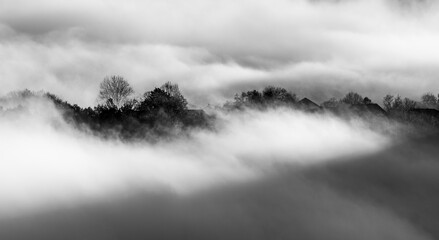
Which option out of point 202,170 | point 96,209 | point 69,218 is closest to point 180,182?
point 202,170

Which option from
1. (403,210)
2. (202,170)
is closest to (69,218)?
(202,170)

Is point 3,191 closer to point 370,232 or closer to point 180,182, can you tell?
point 180,182

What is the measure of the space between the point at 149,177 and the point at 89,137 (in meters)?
35.9

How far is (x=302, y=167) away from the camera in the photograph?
186 m

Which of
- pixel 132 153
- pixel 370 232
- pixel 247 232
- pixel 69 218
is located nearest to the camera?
pixel 370 232

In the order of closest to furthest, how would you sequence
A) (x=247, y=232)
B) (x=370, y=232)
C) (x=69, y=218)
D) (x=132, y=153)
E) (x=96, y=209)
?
(x=370, y=232) → (x=247, y=232) → (x=69, y=218) → (x=96, y=209) → (x=132, y=153)

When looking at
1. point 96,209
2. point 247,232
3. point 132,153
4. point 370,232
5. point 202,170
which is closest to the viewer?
point 370,232

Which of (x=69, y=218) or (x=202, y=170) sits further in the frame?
(x=202, y=170)

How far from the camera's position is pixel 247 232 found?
13912cm

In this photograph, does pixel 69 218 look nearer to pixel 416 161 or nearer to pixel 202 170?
pixel 202 170

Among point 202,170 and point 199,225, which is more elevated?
point 202,170

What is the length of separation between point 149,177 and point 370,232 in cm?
9581

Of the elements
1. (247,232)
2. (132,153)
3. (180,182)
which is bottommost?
(247,232)

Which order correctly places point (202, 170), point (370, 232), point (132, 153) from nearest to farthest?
point (370, 232)
point (132, 153)
point (202, 170)
